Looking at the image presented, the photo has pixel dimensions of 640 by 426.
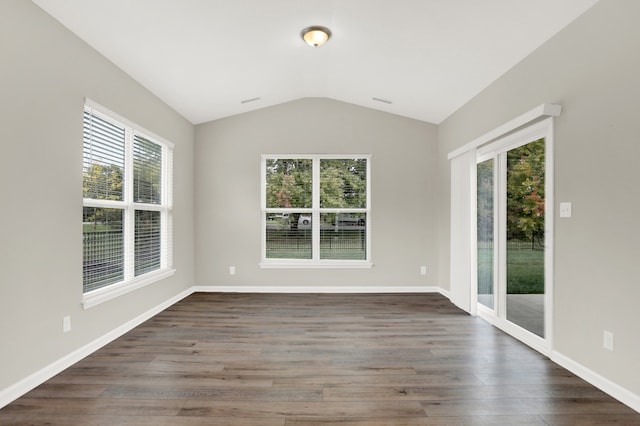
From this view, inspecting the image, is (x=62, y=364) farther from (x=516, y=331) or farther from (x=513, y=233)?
(x=513, y=233)

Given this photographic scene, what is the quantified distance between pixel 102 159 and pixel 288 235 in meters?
2.86

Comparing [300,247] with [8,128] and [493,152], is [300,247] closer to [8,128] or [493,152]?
[493,152]

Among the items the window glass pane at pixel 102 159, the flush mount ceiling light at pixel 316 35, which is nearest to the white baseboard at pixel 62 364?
the window glass pane at pixel 102 159

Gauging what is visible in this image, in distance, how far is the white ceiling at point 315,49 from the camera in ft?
8.86

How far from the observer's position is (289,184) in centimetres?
544

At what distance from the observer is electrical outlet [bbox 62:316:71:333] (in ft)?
8.82

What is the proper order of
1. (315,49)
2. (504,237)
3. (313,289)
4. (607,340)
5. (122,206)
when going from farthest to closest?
1. (313,289)
2. (315,49)
3. (504,237)
4. (122,206)
5. (607,340)

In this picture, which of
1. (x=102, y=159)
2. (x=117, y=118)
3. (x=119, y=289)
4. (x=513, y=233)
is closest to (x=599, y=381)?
(x=513, y=233)

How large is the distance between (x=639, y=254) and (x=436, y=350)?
167 cm

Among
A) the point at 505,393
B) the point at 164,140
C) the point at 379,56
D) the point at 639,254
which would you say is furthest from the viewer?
the point at 164,140

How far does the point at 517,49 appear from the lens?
312cm

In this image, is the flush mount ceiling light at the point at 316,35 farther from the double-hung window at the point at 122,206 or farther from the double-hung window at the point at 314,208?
the double-hung window at the point at 314,208

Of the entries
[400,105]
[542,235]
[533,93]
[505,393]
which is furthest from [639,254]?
[400,105]

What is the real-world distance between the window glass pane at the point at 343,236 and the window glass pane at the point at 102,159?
2.92 m
